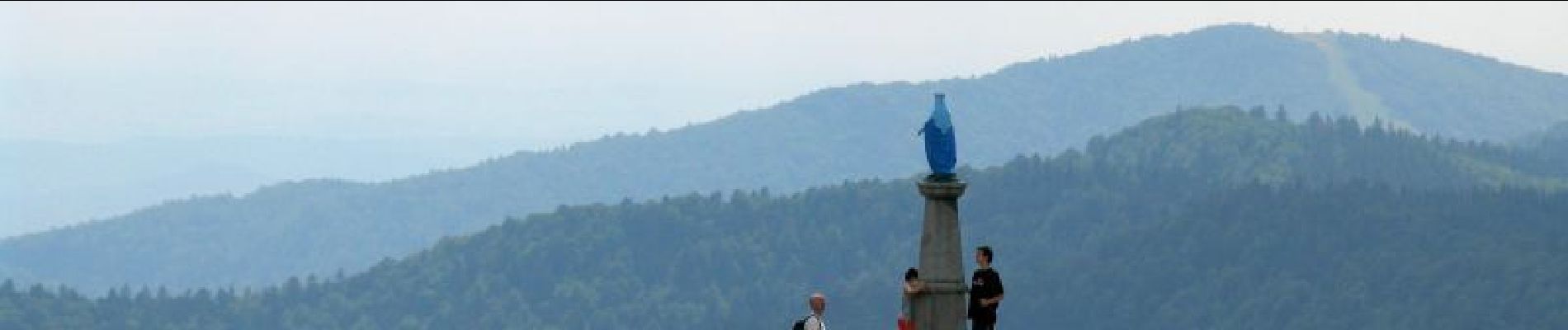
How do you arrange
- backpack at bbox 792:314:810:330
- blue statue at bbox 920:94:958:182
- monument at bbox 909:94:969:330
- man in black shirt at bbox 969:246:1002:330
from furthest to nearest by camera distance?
man in black shirt at bbox 969:246:1002:330 < backpack at bbox 792:314:810:330 < blue statue at bbox 920:94:958:182 < monument at bbox 909:94:969:330

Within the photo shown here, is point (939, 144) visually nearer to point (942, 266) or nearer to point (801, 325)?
point (942, 266)

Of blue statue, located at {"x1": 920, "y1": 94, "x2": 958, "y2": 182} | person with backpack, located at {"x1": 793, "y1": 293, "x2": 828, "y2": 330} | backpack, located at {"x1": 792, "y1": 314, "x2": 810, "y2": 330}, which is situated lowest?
backpack, located at {"x1": 792, "y1": 314, "x2": 810, "y2": 330}

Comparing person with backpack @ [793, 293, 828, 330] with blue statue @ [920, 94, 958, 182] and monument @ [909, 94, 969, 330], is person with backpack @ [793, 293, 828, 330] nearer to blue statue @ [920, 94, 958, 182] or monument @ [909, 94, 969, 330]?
monument @ [909, 94, 969, 330]

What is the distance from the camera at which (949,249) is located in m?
41.8

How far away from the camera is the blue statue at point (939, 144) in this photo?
42062mm

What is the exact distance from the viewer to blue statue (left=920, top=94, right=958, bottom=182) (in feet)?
138

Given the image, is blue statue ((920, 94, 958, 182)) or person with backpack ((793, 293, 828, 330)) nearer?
person with backpack ((793, 293, 828, 330))

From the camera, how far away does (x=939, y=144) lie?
42.2 meters

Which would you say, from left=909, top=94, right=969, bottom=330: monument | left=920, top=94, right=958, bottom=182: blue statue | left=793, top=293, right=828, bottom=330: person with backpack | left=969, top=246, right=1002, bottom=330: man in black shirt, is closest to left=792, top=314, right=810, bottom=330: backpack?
left=793, top=293, right=828, bottom=330: person with backpack

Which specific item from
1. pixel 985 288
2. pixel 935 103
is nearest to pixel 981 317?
pixel 985 288

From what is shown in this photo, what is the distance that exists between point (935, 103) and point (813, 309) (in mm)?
3215

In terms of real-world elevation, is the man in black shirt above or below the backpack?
above

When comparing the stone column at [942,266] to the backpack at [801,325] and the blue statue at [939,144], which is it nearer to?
the blue statue at [939,144]

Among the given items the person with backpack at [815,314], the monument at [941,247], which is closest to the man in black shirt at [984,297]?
the monument at [941,247]
